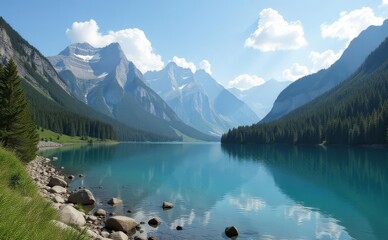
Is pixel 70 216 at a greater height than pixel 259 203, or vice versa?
pixel 70 216

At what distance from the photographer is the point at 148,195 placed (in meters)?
47.1

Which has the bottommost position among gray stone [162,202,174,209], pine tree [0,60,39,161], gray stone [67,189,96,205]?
gray stone [162,202,174,209]

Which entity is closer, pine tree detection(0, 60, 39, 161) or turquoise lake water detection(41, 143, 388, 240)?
turquoise lake water detection(41, 143, 388, 240)

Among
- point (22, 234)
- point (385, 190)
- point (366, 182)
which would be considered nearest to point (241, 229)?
point (22, 234)

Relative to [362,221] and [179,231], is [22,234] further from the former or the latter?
[362,221]

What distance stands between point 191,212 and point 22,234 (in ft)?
102

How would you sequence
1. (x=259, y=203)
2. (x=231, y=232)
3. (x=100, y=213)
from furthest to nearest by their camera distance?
1. (x=259, y=203)
2. (x=100, y=213)
3. (x=231, y=232)

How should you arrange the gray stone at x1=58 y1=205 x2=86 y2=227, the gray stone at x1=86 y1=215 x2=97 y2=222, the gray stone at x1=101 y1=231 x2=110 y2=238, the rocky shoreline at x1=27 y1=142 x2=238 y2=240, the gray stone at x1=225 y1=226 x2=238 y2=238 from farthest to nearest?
the gray stone at x1=86 y1=215 x2=97 y2=222, the gray stone at x1=225 y1=226 x2=238 y2=238, the gray stone at x1=101 y1=231 x2=110 y2=238, the rocky shoreline at x1=27 y1=142 x2=238 y2=240, the gray stone at x1=58 y1=205 x2=86 y2=227

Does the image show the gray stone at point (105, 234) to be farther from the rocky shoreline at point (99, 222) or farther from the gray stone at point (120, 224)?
the gray stone at point (120, 224)

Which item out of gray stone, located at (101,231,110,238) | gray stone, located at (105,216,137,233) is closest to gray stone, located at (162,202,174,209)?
gray stone, located at (105,216,137,233)

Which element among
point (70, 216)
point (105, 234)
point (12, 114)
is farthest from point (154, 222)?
point (12, 114)

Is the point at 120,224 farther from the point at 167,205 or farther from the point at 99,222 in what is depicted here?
the point at 167,205

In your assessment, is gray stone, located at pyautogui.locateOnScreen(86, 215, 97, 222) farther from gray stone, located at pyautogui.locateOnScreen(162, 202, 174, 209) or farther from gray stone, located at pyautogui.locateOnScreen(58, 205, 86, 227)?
gray stone, located at pyautogui.locateOnScreen(162, 202, 174, 209)

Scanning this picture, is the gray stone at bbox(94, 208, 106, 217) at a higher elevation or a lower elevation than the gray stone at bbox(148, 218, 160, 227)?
higher
